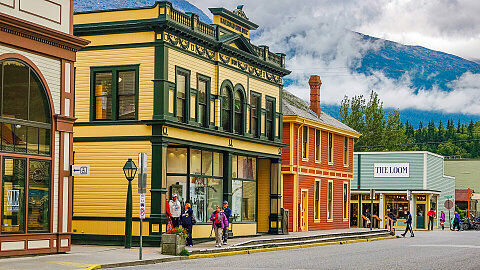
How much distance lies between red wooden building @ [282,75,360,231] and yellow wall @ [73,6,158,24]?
50.1ft

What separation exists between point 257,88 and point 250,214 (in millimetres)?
6019

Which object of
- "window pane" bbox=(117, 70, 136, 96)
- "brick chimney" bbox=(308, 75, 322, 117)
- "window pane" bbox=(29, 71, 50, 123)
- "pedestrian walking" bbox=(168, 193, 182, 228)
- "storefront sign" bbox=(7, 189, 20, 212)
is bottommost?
"pedestrian walking" bbox=(168, 193, 182, 228)

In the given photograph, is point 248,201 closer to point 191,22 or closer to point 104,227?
point 104,227

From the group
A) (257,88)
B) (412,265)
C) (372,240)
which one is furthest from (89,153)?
(372,240)

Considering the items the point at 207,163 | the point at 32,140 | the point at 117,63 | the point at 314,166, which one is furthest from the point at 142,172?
the point at 314,166

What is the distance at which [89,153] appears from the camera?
3041 centimetres

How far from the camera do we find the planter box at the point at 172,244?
25844 millimetres

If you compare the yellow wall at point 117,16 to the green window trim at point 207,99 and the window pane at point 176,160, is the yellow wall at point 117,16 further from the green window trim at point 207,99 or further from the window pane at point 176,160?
the window pane at point 176,160

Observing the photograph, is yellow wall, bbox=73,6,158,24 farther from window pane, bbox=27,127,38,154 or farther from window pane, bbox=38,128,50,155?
window pane, bbox=27,127,38,154

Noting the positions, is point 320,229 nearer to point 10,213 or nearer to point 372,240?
point 372,240

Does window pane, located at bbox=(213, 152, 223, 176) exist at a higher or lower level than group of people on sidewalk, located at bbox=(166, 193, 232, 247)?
higher

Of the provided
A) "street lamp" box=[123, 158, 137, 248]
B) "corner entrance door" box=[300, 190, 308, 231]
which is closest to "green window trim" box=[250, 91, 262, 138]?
"corner entrance door" box=[300, 190, 308, 231]

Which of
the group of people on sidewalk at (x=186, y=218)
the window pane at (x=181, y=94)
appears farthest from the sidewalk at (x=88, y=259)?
the window pane at (x=181, y=94)

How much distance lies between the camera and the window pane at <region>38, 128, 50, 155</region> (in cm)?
2394
